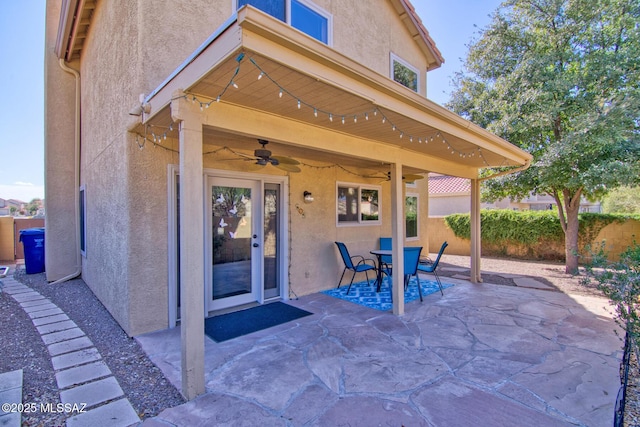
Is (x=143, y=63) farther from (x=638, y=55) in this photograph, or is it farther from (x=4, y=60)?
(x=4, y=60)

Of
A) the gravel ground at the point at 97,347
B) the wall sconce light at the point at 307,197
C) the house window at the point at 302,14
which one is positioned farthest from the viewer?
the wall sconce light at the point at 307,197

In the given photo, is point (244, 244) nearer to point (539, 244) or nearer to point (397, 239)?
point (397, 239)

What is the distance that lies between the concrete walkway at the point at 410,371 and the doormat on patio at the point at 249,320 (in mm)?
208

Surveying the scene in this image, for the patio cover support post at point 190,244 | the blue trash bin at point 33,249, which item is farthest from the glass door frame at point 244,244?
the blue trash bin at point 33,249

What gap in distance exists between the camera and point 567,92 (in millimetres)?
7410

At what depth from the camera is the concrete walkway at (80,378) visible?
252 cm

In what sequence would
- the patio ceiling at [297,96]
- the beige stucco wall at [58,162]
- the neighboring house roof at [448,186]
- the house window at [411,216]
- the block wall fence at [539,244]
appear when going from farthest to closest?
the neighboring house roof at [448,186] → the block wall fence at [539,244] → the house window at [411,216] → the beige stucco wall at [58,162] → the patio ceiling at [297,96]

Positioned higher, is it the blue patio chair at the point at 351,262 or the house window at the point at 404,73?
the house window at the point at 404,73

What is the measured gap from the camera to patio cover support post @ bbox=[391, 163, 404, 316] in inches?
199

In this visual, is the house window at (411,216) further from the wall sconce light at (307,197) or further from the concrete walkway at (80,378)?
the concrete walkway at (80,378)

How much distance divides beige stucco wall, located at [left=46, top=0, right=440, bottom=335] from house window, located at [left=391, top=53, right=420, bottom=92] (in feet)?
0.71

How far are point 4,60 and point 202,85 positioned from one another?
15.2 meters

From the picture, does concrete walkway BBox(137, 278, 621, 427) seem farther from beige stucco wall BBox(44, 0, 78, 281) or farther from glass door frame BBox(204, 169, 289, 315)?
beige stucco wall BBox(44, 0, 78, 281)

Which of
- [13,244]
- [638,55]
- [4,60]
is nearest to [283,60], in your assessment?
[638,55]
